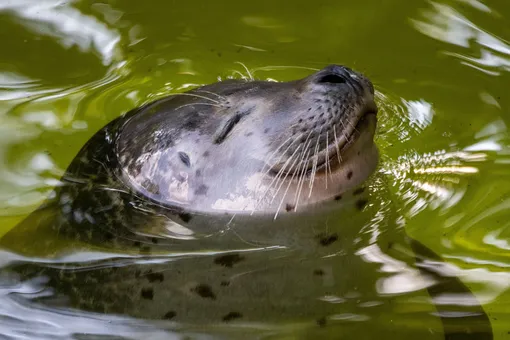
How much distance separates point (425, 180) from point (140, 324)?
5.10ft

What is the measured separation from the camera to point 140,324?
2.76m

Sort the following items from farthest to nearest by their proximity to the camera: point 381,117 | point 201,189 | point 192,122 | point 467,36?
point 467,36, point 381,117, point 192,122, point 201,189

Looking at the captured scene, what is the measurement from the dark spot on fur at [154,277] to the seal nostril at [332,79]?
0.97 meters

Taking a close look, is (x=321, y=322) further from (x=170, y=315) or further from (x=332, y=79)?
(x=332, y=79)

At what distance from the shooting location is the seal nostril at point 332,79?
314 centimetres

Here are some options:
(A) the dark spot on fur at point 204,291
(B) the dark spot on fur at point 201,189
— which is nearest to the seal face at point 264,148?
(B) the dark spot on fur at point 201,189

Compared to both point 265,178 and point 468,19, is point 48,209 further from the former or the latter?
point 468,19

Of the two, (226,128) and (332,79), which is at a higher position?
(332,79)

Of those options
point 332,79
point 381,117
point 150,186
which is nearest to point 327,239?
point 332,79

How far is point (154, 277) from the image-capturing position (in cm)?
292

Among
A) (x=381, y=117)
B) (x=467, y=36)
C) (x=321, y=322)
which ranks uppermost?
(x=467, y=36)

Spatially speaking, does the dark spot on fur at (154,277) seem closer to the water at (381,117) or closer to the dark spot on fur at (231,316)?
the water at (381,117)

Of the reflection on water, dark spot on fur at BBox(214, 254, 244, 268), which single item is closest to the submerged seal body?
dark spot on fur at BBox(214, 254, 244, 268)

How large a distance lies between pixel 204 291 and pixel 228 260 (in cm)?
17
